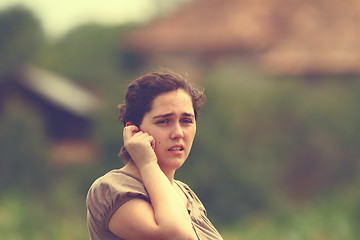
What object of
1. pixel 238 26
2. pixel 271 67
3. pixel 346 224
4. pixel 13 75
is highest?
pixel 238 26

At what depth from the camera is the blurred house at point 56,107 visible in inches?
1233

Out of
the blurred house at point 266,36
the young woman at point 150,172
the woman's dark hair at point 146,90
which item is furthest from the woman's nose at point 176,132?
the blurred house at point 266,36

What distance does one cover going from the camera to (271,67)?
36.2 m

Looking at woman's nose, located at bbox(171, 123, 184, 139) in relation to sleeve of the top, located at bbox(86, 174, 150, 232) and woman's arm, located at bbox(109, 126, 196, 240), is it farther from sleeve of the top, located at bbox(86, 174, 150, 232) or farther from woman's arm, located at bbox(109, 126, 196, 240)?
sleeve of the top, located at bbox(86, 174, 150, 232)

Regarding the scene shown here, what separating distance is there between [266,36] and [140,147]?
35.2m

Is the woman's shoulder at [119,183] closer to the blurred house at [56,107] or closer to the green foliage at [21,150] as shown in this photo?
the green foliage at [21,150]

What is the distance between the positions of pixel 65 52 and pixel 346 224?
27.0 m

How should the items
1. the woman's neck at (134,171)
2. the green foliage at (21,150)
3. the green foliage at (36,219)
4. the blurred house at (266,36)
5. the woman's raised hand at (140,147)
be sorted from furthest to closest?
1. the blurred house at (266,36)
2. the green foliage at (21,150)
3. the green foliage at (36,219)
4. the woman's neck at (134,171)
5. the woman's raised hand at (140,147)

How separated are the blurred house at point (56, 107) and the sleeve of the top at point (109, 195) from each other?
2530 centimetres

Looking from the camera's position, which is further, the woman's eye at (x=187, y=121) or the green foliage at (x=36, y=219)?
the green foliage at (x=36, y=219)

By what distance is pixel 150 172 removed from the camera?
14.0 ft

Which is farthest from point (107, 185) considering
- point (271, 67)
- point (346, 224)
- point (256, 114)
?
point (271, 67)

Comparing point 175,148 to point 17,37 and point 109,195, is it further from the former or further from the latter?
point 17,37

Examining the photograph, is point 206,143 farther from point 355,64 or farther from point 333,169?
point 355,64
